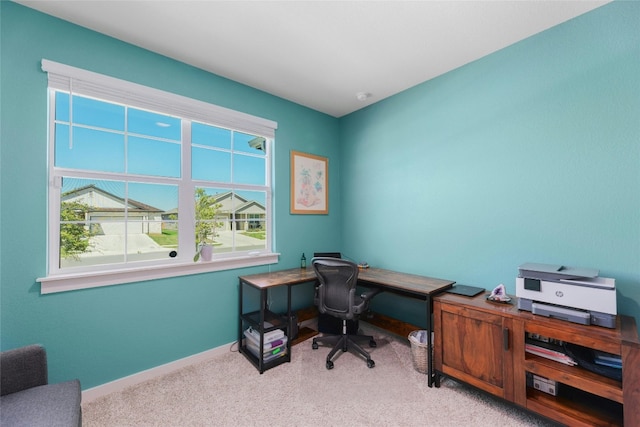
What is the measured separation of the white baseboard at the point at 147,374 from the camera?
191cm

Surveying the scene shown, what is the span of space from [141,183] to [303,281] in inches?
65.9

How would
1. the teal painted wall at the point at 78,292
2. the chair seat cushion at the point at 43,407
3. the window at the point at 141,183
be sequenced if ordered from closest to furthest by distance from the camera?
the chair seat cushion at the point at 43,407, the teal painted wall at the point at 78,292, the window at the point at 141,183

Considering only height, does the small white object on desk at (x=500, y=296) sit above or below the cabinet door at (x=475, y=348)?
above

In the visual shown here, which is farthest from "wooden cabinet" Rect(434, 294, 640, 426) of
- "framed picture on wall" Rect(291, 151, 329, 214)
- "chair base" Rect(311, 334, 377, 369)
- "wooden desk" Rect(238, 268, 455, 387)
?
"framed picture on wall" Rect(291, 151, 329, 214)

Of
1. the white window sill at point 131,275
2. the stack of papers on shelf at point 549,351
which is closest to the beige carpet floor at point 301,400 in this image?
the stack of papers on shelf at point 549,351

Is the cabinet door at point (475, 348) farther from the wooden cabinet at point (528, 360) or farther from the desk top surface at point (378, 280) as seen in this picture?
the desk top surface at point (378, 280)

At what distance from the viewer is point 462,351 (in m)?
1.91

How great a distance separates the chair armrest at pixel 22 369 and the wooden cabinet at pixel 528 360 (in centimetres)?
256

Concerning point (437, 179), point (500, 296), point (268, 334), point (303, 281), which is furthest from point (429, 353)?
point (437, 179)

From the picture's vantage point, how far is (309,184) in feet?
11.0

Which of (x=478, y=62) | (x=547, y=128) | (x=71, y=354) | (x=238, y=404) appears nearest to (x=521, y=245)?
(x=547, y=128)

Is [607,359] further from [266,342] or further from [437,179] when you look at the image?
[266,342]

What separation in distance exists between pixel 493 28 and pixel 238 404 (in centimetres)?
335

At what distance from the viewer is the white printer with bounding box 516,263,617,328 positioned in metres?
1.45
